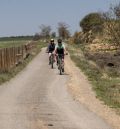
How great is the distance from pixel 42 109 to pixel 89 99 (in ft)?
9.39

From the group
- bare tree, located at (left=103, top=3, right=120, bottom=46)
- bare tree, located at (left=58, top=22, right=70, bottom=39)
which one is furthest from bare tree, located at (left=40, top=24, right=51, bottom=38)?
bare tree, located at (left=103, top=3, right=120, bottom=46)

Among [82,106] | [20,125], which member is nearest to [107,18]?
[82,106]

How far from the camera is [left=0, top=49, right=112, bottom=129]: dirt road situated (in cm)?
1291

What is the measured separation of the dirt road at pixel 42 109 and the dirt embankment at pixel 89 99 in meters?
0.23

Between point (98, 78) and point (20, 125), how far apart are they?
537 inches

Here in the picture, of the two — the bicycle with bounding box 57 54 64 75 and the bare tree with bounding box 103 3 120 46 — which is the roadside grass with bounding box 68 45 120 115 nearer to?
the bicycle with bounding box 57 54 64 75

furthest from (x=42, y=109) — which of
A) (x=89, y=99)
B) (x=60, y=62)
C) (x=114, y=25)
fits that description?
(x=114, y=25)

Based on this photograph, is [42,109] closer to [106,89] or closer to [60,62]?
[106,89]

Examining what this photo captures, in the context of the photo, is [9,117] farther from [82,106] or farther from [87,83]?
[87,83]

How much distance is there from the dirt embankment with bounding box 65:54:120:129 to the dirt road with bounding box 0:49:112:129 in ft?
0.75

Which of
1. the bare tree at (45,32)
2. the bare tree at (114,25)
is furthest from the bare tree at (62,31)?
the bare tree at (114,25)

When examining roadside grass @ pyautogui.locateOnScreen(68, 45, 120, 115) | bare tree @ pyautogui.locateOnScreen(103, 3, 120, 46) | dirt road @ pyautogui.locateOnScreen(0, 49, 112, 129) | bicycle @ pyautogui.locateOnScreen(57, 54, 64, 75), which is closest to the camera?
dirt road @ pyautogui.locateOnScreen(0, 49, 112, 129)

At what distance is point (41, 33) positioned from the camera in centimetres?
14900

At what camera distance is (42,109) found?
612 inches
